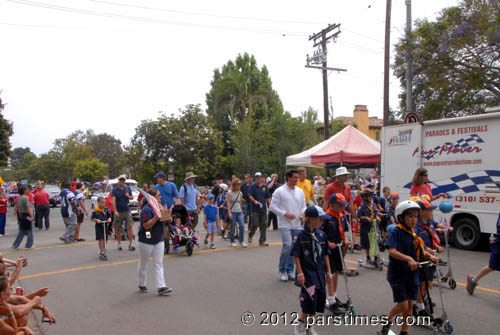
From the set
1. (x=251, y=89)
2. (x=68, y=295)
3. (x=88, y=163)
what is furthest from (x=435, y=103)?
(x=88, y=163)

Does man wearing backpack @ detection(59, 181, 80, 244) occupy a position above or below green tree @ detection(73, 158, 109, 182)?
below

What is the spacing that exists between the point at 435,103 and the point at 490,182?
8.19m

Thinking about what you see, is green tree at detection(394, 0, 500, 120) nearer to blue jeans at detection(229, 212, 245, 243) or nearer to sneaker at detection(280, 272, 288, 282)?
blue jeans at detection(229, 212, 245, 243)

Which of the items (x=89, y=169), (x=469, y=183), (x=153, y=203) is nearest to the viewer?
(x=153, y=203)

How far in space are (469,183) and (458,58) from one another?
770cm

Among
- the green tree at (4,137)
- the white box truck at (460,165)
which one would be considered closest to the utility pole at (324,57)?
the white box truck at (460,165)

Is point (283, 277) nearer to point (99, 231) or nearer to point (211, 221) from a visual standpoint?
point (211, 221)

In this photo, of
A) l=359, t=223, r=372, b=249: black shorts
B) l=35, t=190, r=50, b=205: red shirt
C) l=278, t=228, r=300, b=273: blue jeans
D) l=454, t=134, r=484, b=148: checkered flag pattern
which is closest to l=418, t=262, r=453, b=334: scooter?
l=278, t=228, r=300, b=273: blue jeans

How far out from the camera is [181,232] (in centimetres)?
1028

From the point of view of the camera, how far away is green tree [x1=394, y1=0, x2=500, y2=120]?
14570 mm

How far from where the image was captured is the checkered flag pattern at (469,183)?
9219mm

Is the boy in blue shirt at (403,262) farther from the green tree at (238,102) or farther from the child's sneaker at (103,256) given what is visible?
the green tree at (238,102)

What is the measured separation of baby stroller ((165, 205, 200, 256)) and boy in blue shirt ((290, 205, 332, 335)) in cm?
589

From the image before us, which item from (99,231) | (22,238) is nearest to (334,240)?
(99,231)
